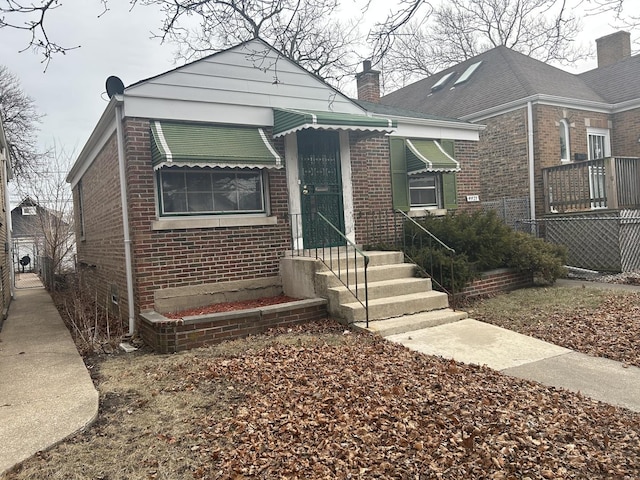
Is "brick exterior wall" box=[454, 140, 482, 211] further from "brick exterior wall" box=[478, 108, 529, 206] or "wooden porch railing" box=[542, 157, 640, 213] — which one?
"brick exterior wall" box=[478, 108, 529, 206]

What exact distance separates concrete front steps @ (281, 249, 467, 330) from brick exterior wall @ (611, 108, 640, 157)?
38.2 feet

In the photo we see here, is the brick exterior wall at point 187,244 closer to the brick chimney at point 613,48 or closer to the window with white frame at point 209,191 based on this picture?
the window with white frame at point 209,191

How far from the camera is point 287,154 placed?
8.41 meters

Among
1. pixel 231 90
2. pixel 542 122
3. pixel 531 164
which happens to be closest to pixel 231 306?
pixel 231 90

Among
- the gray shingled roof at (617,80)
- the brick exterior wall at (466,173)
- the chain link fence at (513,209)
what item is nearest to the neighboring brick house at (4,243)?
the brick exterior wall at (466,173)

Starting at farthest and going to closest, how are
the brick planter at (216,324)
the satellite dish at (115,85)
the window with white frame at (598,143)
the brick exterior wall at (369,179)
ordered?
the window with white frame at (598,143) < the brick exterior wall at (369,179) < the satellite dish at (115,85) < the brick planter at (216,324)

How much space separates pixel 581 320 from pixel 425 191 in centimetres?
460

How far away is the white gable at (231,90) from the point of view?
7336 millimetres

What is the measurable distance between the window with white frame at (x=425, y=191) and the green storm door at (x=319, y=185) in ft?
6.77

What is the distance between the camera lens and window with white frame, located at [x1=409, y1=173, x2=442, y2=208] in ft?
33.8

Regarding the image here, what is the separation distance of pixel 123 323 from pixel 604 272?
1035cm

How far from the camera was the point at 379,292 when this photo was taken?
23.5ft

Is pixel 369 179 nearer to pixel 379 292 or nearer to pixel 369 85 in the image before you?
pixel 379 292

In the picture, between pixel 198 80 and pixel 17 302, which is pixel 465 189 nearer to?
pixel 198 80
